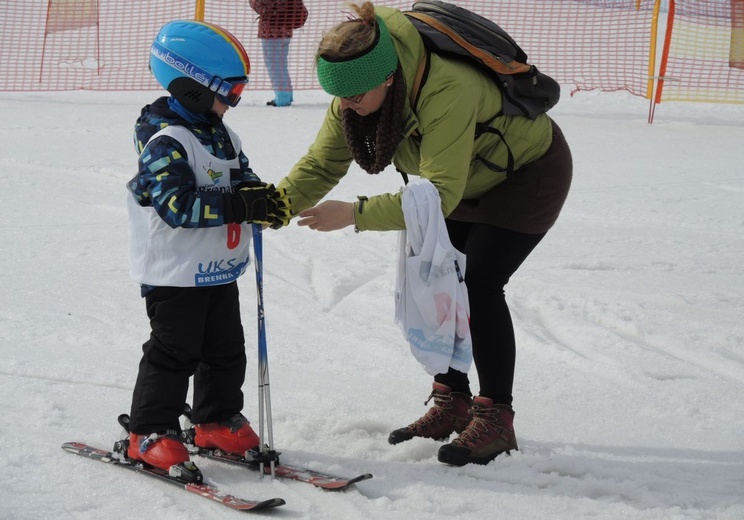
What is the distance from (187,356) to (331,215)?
711 millimetres

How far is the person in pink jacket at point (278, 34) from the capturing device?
11.4 meters

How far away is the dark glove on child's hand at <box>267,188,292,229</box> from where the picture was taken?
3264 mm

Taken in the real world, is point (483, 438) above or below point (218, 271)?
below

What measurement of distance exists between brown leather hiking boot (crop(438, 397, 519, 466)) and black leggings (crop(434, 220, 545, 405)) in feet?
0.16

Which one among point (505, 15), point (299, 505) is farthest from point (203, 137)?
point (505, 15)

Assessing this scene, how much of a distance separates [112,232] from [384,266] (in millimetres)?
1897

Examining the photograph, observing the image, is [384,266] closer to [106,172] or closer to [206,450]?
[206,450]

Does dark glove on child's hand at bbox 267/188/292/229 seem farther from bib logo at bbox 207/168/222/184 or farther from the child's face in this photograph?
the child's face

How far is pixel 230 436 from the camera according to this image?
3551 mm

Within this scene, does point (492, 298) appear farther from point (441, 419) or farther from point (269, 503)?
point (269, 503)

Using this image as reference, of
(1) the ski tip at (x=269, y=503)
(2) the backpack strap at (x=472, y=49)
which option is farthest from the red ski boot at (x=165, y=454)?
(2) the backpack strap at (x=472, y=49)

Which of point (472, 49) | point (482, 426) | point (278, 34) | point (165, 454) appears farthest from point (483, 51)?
point (278, 34)

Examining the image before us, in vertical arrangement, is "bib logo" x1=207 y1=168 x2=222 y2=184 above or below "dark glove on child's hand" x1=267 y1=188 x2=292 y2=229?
above

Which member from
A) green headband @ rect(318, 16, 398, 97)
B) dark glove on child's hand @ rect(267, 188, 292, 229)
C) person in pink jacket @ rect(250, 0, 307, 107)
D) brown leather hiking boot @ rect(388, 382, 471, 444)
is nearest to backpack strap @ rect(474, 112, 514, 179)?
green headband @ rect(318, 16, 398, 97)
